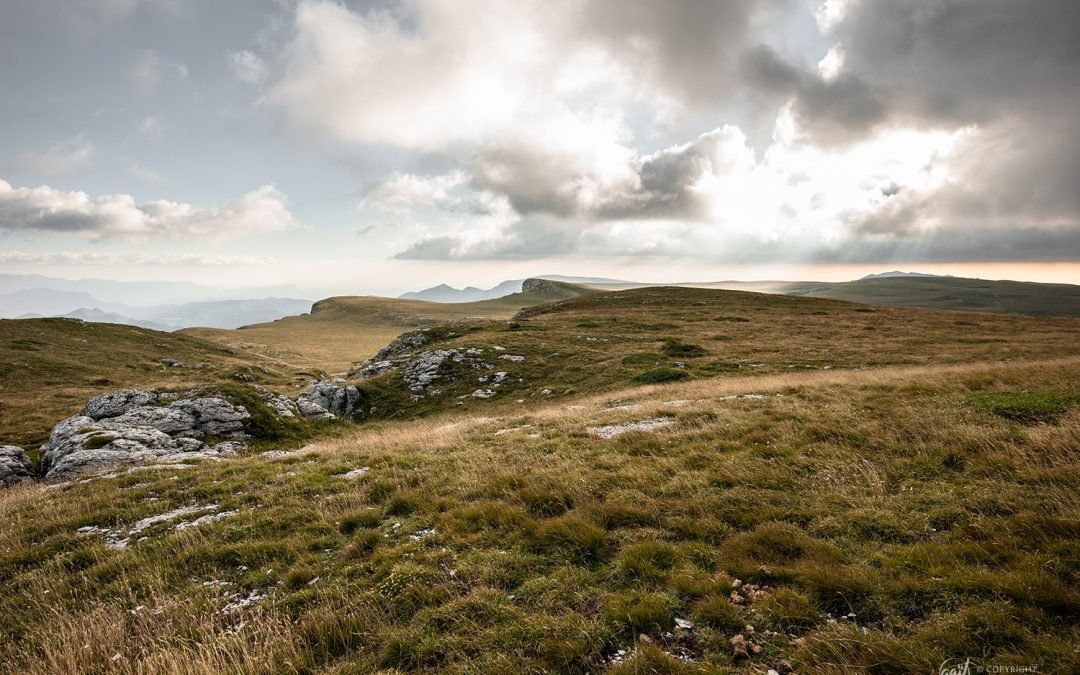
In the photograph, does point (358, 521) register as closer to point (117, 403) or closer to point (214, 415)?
point (214, 415)

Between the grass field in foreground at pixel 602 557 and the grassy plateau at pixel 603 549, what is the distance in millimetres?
46

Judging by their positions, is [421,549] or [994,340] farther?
[994,340]

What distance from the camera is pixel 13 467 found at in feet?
60.5

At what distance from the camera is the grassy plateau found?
229 inches

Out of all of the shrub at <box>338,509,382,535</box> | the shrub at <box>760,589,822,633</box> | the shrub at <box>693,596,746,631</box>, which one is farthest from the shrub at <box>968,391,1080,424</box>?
the shrub at <box>338,509,382,535</box>

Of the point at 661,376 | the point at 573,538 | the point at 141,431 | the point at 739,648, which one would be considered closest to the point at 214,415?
the point at 141,431

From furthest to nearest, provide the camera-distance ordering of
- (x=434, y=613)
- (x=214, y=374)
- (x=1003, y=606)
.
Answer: (x=214, y=374), (x=434, y=613), (x=1003, y=606)

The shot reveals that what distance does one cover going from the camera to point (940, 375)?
20.1 meters

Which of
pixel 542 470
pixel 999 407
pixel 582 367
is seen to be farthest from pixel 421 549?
pixel 582 367

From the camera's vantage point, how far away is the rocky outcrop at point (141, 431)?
690 inches

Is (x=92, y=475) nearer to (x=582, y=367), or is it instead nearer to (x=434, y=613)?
(x=434, y=613)

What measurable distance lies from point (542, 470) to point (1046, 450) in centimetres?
1196

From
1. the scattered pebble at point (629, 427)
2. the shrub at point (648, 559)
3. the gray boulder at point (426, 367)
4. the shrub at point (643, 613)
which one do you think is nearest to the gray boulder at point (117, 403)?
the gray boulder at point (426, 367)

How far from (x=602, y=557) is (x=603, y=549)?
0.20 meters
